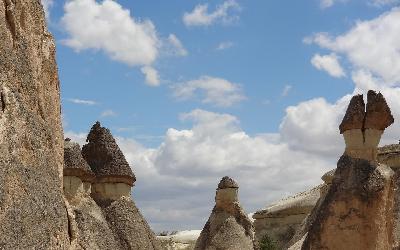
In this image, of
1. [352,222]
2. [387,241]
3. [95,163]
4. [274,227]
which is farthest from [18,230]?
[274,227]

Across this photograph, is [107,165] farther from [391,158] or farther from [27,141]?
[27,141]

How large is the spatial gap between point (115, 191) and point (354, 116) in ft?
26.5

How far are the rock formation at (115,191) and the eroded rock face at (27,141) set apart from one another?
9105 mm

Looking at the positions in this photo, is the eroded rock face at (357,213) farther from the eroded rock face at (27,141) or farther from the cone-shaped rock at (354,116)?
the eroded rock face at (27,141)

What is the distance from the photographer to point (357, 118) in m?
10.9

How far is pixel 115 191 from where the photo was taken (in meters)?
17.1

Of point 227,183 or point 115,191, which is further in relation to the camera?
point 227,183

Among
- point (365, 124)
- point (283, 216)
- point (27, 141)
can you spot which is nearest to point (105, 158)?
point (365, 124)

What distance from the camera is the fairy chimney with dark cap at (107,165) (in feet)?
56.0

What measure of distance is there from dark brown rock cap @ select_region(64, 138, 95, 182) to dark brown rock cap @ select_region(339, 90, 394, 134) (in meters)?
6.69

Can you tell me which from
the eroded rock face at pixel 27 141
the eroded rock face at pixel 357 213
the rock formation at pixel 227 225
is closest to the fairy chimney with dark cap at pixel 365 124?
the eroded rock face at pixel 357 213

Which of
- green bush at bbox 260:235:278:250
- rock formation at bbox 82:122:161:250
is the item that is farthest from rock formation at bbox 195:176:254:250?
green bush at bbox 260:235:278:250

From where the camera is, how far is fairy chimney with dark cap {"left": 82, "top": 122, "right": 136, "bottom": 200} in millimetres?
17062

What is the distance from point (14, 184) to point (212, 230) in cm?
1913
